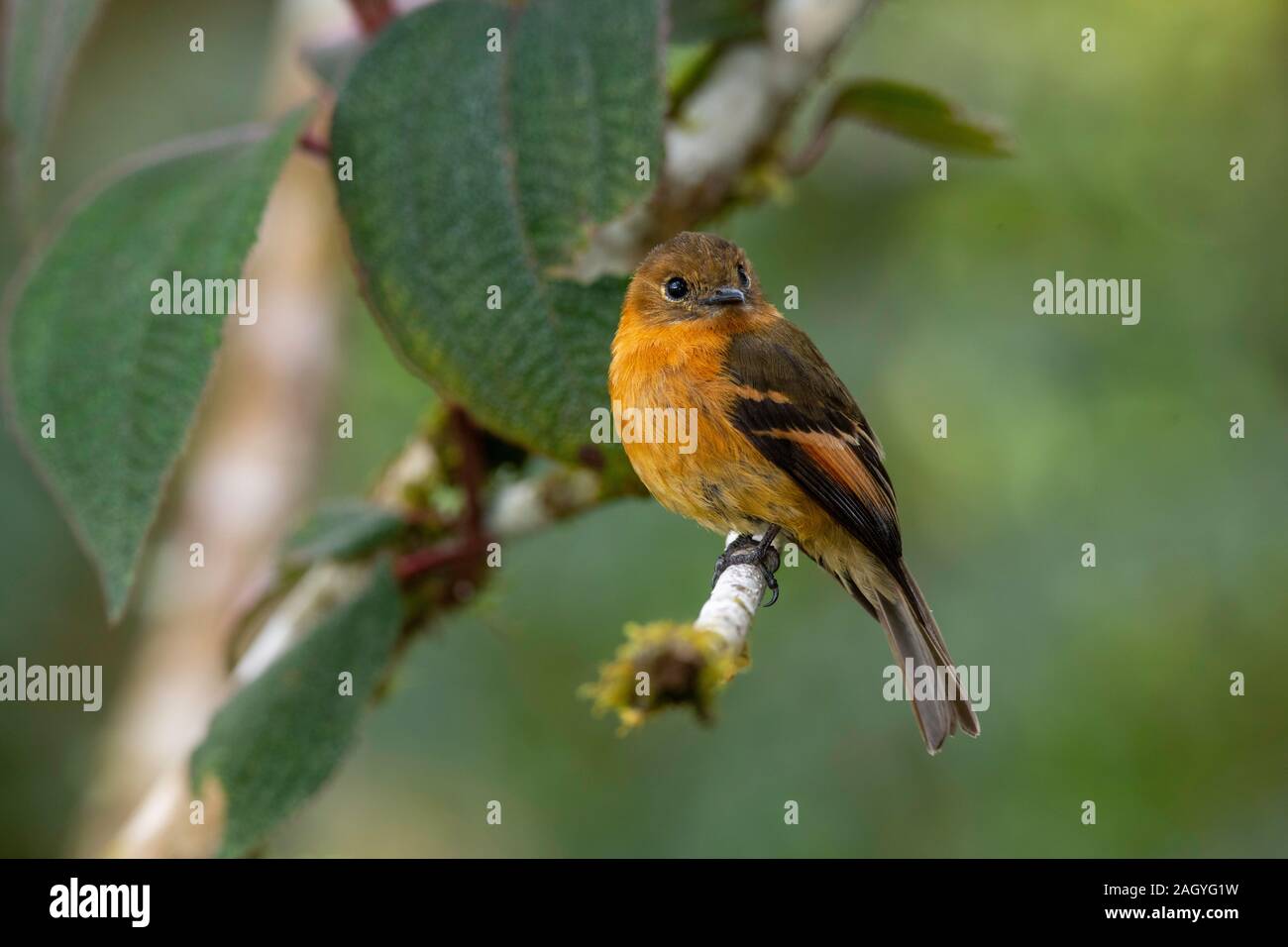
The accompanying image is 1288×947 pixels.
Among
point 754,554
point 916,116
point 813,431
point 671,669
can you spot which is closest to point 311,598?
point 754,554

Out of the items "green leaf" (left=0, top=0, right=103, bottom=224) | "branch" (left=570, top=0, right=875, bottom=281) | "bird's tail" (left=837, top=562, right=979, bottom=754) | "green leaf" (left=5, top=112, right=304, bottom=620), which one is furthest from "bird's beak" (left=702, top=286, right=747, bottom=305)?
"green leaf" (left=0, top=0, right=103, bottom=224)

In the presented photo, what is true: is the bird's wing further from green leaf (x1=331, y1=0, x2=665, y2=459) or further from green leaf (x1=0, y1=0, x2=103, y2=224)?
green leaf (x1=0, y1=0, x2=103, y2=224)

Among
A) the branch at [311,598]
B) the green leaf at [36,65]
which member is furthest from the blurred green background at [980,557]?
the green leaf at [36,65]

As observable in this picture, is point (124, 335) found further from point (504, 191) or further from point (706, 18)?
→ point (706, 18)

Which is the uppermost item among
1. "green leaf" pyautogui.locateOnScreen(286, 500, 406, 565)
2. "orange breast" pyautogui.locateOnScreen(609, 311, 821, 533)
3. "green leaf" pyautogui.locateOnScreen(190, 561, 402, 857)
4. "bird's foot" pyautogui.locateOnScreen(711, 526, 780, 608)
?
"orange breast" pyautogui.locateOnScreen(609, 311, 821, 533)

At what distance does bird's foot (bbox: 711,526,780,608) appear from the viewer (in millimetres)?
2330

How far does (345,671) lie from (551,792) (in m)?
2.28

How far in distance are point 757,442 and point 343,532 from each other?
0.79 m

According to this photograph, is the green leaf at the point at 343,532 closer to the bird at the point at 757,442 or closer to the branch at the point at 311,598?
the branch at the point at 311,598

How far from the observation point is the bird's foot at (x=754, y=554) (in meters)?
2.33

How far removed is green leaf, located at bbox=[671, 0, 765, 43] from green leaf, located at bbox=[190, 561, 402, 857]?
1.21 m

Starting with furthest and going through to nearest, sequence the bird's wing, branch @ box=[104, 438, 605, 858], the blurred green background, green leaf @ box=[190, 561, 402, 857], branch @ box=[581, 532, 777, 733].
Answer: the blurred green background, the bird's wing, branch @ box=[104, 438, 605, 858], green leaf @ box=[190, 561, 402, 857], branch @ box=[581, 532, 777, 733]

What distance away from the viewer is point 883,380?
415 cm

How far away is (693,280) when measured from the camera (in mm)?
2648
